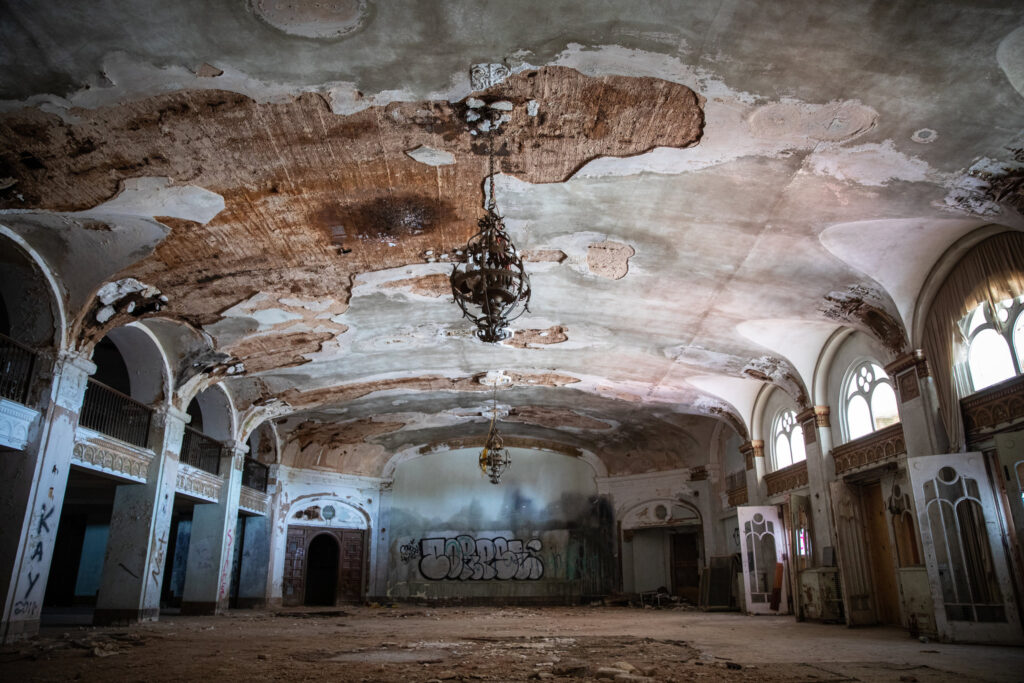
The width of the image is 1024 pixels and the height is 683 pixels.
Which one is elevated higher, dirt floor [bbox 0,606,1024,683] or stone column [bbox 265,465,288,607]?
stone column [bbox 265,465,288,607]

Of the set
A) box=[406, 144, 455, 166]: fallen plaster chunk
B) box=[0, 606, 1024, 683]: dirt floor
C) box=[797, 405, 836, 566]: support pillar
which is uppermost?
box=[406, 144, 455, 166]: fallen plaster chunk

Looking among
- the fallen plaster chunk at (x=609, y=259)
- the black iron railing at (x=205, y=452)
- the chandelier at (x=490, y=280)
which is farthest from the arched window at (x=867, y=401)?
the black iron railing at (x=205, y=452)

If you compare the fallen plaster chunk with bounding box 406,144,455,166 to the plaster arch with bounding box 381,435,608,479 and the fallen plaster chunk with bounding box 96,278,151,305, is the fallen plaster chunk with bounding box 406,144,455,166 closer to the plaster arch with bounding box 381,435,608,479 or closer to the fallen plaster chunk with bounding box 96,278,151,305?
the fallen plaster chunk with bounding box 96,278,151,305

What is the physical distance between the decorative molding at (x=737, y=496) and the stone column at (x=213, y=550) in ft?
37.2

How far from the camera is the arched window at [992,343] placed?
23.8 feet

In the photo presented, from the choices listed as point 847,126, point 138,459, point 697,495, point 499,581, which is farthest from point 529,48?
point 499,581

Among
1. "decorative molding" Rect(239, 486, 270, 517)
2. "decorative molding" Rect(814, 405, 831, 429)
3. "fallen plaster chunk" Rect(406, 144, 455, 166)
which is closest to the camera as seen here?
"fallen plaster chunk" Rect(406, 144, 455, 166)

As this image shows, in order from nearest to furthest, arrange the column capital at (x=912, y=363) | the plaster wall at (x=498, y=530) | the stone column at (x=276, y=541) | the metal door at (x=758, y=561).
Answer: the column capital at (x=912, y=363), the metal door at (x=758, y=561), the stone column at (x=276, y=541), the plaster wall at (x=498, y=530)

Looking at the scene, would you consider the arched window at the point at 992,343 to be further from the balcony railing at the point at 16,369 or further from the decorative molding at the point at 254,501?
the decorative molding at the point at 254,501

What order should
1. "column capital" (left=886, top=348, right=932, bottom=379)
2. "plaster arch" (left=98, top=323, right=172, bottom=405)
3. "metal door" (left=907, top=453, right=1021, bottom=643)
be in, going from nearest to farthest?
"metal door" (left=907, top=453, right=1021, bottom=643) → "column capital" (left=886, top=348, right=932, bottom=379) → "plaster arch" (left=98, top=323, right=172, bottom=405)

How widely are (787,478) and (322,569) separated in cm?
1363

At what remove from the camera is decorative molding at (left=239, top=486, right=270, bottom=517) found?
666 inches

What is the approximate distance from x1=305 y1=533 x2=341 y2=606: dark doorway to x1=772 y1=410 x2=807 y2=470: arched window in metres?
12.4

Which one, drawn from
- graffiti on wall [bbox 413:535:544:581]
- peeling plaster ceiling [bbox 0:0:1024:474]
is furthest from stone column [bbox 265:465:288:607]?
peeling plaster ceiling [bbox 0:0:1024:474]
